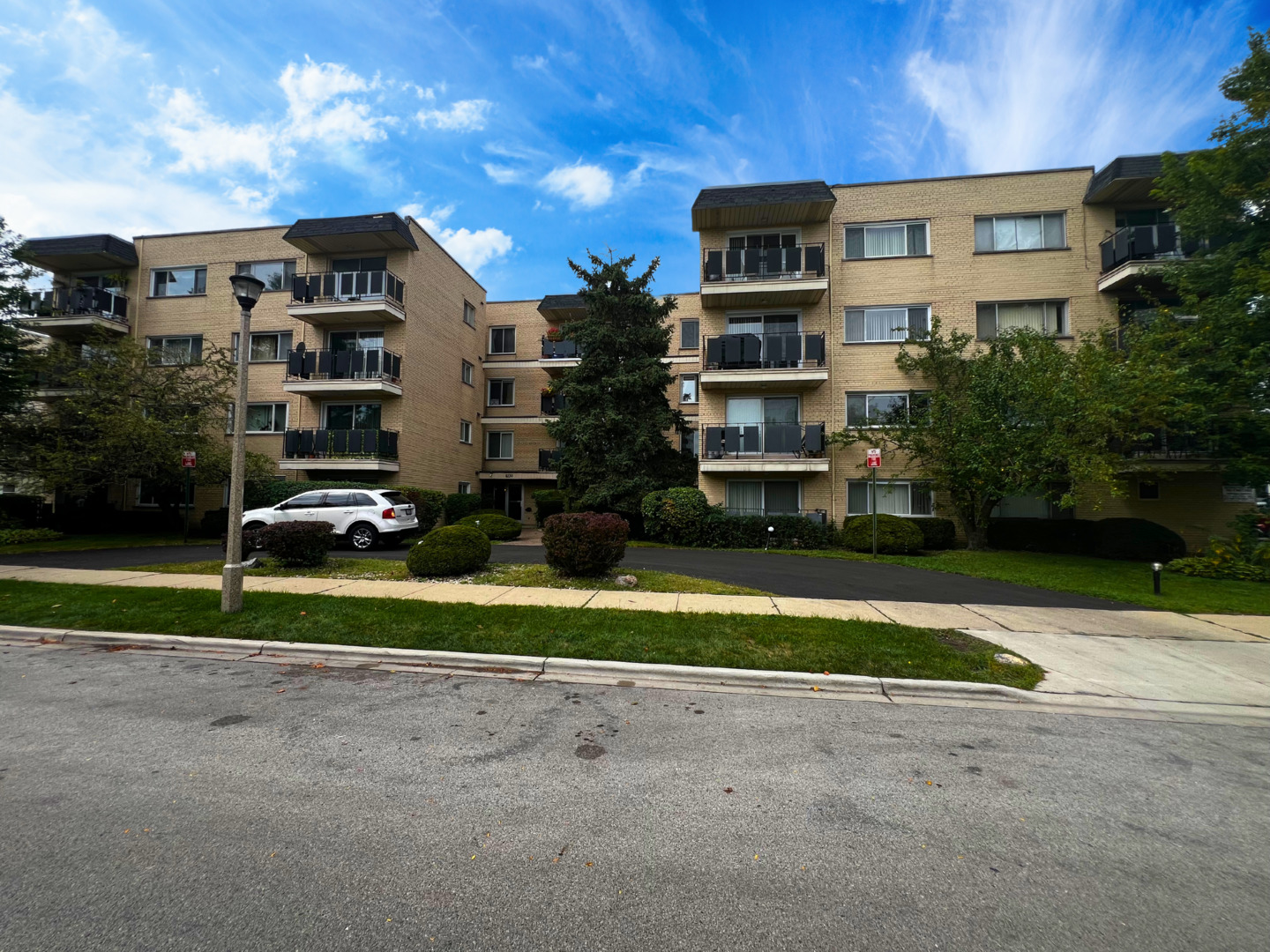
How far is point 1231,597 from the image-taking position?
966 centimetres

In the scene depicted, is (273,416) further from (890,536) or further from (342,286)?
(890,536)

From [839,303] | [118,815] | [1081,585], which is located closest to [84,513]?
[118,815]

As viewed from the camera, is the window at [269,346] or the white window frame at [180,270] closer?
the window at [269,346]

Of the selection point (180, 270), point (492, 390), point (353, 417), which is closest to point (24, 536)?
point (353, 417)

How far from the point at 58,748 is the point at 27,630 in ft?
Answer: 16.2

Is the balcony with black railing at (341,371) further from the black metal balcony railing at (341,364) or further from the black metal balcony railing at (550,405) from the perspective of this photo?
the black metal balcony railing at (550,405)

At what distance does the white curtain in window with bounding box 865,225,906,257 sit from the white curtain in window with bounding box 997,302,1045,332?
12.9 feet

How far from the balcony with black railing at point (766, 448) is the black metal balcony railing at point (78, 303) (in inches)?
1010

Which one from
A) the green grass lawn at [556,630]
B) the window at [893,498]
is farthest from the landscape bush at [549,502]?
the green grass lawn at [556,630]

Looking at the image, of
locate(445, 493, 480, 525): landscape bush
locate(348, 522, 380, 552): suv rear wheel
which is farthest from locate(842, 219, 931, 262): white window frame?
locate(348, 522, 380, 552): suv rear wheel

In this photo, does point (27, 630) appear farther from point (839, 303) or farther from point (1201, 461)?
point (1201, 461)

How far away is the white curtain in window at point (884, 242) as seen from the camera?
765 inches

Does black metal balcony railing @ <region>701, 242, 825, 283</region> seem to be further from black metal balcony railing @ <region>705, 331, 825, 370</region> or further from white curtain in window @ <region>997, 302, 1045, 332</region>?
white curtain in window @ <region>997, 302, 1045, 332</region>

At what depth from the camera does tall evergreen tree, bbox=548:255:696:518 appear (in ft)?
62.2
